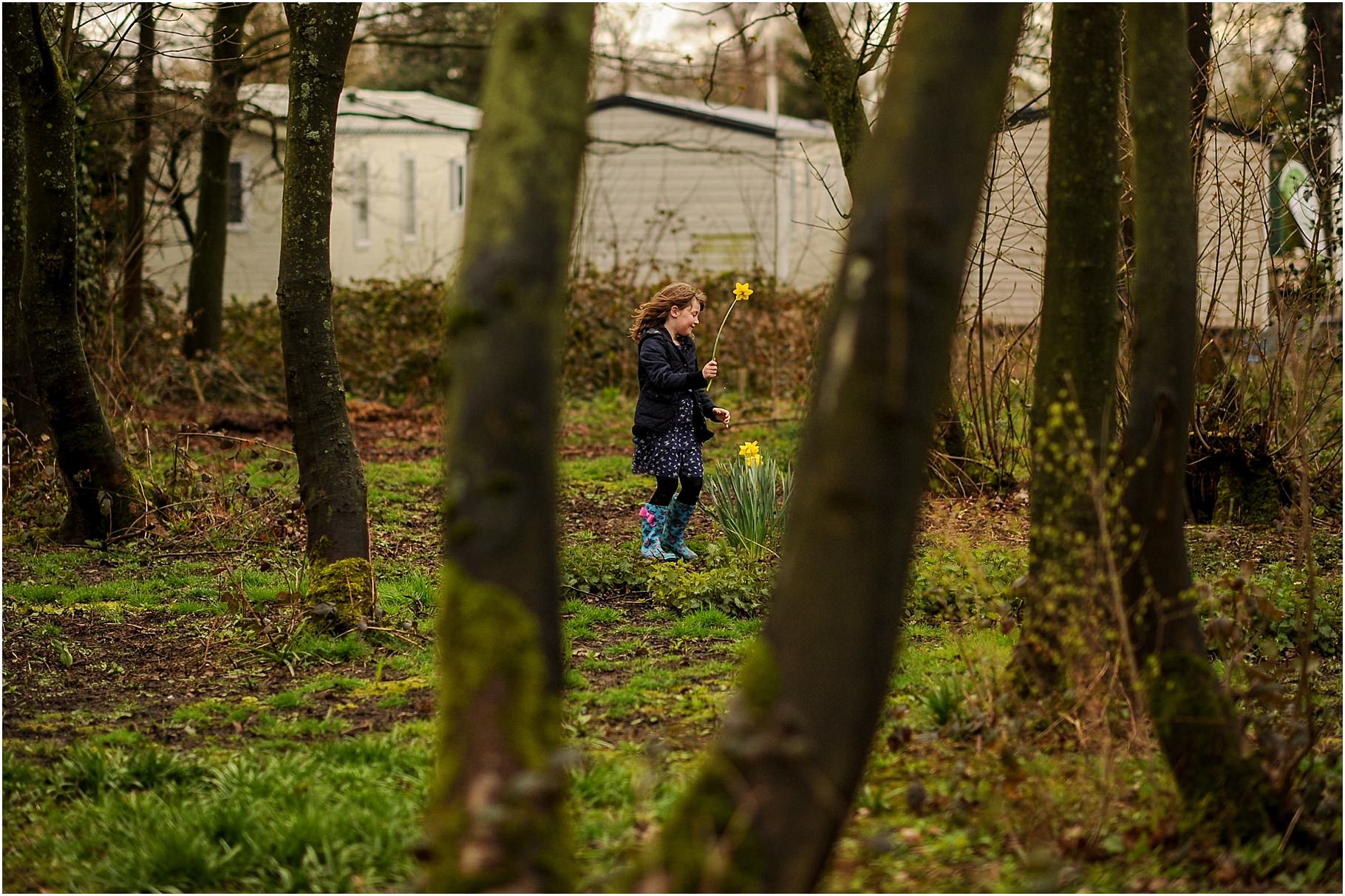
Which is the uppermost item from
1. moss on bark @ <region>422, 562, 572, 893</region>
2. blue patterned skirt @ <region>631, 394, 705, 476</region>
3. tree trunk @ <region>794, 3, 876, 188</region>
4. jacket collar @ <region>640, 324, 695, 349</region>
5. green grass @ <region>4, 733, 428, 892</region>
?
tree trunk @ <region>794, 3, 876, 188</region>

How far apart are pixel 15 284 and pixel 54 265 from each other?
146cm

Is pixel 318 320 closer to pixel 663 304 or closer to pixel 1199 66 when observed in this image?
pixel 663 304

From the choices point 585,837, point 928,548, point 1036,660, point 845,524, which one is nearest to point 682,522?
point 928,548

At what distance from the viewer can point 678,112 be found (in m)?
22.5

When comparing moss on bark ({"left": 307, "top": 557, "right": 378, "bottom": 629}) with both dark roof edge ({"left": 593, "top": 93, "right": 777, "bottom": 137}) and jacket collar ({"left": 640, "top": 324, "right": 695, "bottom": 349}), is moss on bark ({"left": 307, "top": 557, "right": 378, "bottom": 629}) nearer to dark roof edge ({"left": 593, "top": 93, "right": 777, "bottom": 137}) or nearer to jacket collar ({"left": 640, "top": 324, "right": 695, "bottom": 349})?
jacket collar ({"left": 640, "top": 324, "right": 695, "bottom": 349})

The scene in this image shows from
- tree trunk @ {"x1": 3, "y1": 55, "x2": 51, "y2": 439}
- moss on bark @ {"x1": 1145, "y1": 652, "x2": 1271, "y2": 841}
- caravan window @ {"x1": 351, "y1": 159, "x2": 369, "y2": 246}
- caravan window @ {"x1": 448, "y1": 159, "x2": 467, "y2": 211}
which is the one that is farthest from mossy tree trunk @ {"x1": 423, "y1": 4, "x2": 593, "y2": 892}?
caravan window @ {"x1": 448, "y1": 159, "x2": 467, "y2": 211}

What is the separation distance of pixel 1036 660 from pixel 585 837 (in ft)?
5.33

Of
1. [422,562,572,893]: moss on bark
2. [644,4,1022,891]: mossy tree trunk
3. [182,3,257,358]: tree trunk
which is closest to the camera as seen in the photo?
[422,562,572,893]: moss on bark

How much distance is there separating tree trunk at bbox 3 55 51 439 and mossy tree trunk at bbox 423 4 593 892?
637 cm

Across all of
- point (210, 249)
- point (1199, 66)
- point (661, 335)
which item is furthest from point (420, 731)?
point (210, 249)

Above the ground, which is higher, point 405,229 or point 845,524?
point 405,229

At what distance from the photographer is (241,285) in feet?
80.4

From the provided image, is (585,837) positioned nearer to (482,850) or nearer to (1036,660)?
→ (482,850)

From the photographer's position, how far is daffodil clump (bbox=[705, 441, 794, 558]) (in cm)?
713
